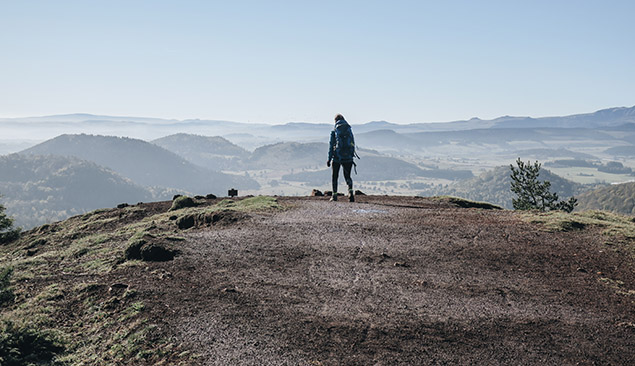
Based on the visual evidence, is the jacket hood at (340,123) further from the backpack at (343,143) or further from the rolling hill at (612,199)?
the rolling hill at (612,199)

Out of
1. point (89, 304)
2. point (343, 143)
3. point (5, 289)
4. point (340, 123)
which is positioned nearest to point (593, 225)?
point (343, 143)

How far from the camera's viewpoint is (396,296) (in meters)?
8.18

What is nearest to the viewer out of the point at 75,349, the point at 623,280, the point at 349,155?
the point at 75,349

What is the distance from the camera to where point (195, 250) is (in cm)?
1082

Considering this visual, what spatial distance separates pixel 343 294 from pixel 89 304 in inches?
188

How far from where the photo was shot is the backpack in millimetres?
18281

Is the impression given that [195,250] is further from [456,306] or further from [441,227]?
[441,227]

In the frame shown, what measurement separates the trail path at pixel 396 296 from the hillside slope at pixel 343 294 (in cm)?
3

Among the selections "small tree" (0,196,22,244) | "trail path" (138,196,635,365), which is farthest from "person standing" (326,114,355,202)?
"small tree" (0,196,22,244)

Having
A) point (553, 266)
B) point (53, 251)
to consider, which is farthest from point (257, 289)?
point (53, 251)

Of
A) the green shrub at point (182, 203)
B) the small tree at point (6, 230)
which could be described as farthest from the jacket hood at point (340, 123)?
the small tree at point (6, 230)

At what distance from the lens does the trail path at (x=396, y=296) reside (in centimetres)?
630

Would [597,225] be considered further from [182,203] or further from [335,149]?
[182,203]

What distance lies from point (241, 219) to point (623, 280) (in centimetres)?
1040
